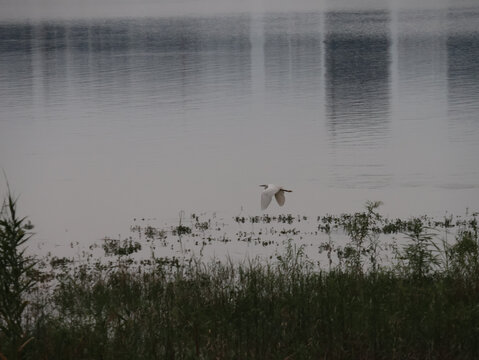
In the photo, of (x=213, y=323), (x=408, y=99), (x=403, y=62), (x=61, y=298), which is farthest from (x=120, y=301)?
(x=403, y=62)

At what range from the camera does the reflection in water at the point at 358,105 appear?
24266mm

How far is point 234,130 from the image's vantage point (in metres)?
32.3

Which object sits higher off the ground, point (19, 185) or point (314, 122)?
point (314, 122)

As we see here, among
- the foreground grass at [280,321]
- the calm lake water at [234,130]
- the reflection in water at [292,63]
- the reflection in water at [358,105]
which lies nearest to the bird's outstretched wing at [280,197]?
the foreground grass at [280,321]

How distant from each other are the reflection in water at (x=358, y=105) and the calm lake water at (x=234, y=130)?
0.09 meters

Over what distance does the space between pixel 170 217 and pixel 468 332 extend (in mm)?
11028

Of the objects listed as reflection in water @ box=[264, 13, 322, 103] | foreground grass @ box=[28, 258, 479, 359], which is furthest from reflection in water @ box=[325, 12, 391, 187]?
foreground grass @ box=[28, 258, 479, 359]

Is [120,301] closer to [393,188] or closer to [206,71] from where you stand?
[393,188]

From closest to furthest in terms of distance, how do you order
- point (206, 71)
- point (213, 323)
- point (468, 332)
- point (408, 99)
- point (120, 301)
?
point (468, 332) → point (213, 323) → point (120, 301) → point (408, 99) → point (206, 71)

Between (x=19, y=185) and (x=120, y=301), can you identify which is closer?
(x=120, y=301)

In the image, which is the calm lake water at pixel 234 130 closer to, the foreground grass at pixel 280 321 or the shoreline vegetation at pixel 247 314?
the shoreline vegetation at pixel 247 314

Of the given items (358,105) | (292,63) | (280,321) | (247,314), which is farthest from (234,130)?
(292,63)

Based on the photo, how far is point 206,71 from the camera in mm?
51500

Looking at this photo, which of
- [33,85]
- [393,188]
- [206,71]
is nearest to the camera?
[393,188]
